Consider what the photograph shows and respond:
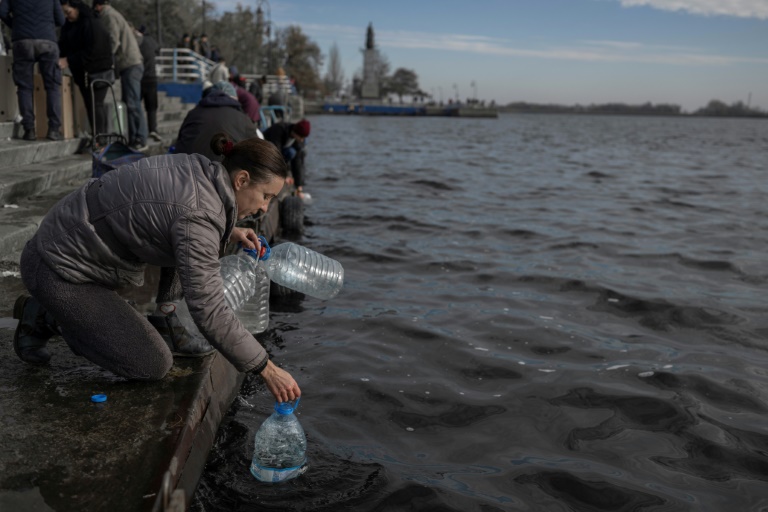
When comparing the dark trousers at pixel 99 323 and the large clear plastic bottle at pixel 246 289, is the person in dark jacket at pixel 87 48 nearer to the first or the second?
the large clear plastic bottle at pixel 246 289

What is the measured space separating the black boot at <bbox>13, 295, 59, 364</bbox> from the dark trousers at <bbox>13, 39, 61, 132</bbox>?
6.17 metres

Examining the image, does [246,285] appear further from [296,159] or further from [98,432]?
[296,159]

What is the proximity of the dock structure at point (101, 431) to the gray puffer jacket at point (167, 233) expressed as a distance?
47 centimetres

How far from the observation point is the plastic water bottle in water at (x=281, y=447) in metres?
3.79

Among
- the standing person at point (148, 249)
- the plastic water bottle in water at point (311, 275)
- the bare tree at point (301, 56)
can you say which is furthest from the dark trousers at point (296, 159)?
the bare tree at point (301, 56)

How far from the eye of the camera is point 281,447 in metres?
3.95

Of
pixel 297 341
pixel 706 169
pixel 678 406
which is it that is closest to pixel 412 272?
pixel 297 341

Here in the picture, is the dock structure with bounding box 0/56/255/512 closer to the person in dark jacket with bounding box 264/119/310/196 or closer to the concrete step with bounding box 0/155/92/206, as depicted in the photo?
the concrete step with bounding box 0/155/92/206

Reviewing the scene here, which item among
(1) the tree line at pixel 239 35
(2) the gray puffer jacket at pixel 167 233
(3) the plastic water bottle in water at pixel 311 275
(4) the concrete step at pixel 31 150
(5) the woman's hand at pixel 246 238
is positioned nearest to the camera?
(2) the gray puffer jacket at pixel 167 233

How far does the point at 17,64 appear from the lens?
30.0 feet

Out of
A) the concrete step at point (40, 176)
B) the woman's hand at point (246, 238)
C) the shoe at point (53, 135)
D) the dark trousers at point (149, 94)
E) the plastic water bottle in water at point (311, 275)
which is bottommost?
the plastic water bottle in water at point (311, 275)

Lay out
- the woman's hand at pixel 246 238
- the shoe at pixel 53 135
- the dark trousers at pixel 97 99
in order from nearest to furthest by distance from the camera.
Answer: the woman's hand at pixel 246 238, the shoe at pixel 53 135, the dark trousers at pixel 97 99

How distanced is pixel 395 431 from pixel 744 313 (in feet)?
14.7

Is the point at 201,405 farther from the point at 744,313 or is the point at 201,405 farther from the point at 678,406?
the point at 744,313
